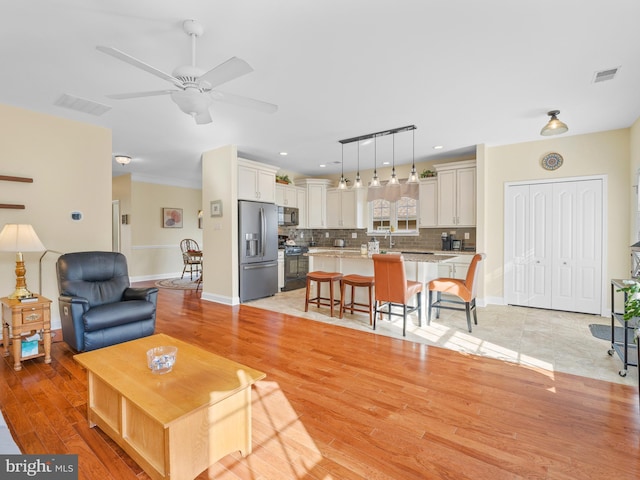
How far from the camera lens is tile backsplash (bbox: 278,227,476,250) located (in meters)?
6.10

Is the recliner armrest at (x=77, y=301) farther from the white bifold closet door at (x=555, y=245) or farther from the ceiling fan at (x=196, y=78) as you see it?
the white bifold closet door at (x=555, y=245)

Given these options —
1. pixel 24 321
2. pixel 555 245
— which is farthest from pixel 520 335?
pixel 24 321

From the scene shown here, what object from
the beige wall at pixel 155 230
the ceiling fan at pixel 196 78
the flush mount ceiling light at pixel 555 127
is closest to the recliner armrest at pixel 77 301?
the ceiling fan at pixel 196 78

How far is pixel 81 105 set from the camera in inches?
144

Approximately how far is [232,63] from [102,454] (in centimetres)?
245

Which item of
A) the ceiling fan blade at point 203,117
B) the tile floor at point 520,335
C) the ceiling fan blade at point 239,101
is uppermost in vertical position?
the ceiling fan blade at point 239,101

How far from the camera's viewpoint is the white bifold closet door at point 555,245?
4637mm

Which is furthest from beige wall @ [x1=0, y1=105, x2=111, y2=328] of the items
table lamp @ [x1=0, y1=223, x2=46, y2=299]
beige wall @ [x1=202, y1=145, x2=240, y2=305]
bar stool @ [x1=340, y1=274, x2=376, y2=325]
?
bar stool @ [x1=340, y1=274, x2=376, y2=325]

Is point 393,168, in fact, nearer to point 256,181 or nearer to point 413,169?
point 413,169

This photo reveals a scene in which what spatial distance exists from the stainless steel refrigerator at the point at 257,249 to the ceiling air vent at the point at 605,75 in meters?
4.77

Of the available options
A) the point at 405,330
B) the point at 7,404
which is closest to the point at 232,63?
the point at 7,404

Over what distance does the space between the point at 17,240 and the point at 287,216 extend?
15.2ft

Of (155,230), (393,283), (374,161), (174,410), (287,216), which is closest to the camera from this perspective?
(174,410)

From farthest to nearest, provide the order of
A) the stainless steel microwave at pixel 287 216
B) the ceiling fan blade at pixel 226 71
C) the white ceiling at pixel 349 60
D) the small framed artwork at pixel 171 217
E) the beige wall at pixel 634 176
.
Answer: the small framed artwork at pixel 171 217
the stainless steel microwave at pixel 287 216
the beige wall at pixel 634 176
the white ceiling at pixel 349 60
the ceiling fan blade at pixel 226 71
